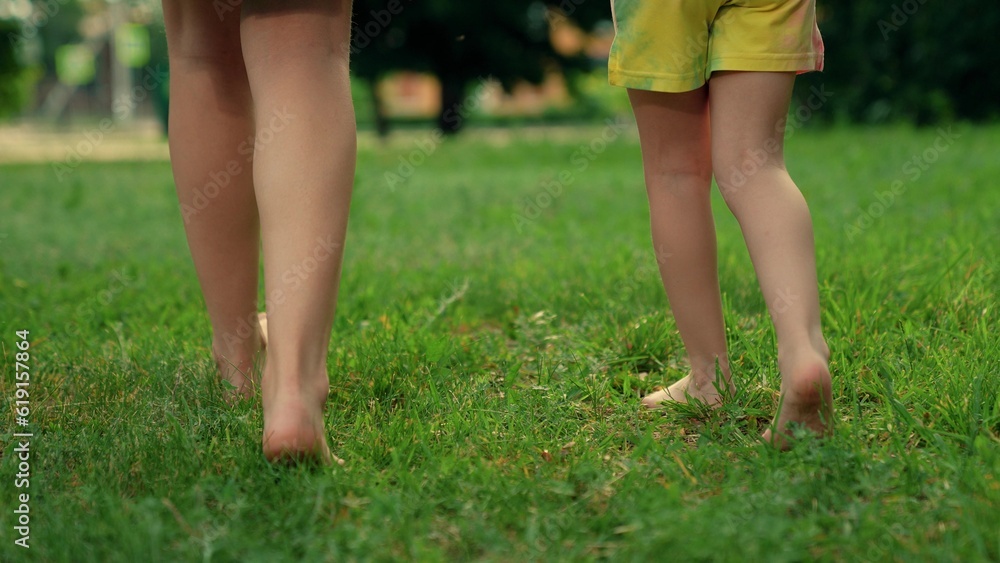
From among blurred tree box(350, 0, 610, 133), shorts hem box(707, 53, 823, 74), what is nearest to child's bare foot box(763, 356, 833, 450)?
shorts hem box(707, 53, 823, 74)

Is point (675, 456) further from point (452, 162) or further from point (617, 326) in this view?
point (452, 162)

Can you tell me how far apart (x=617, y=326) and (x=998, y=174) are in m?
4.05

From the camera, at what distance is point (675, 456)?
174 cm


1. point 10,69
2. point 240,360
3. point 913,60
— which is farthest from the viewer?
point 10,69

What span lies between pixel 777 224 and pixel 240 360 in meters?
1.16

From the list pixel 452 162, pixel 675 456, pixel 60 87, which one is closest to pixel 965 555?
pixel 675 456

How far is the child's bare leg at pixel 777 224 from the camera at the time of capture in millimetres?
1711
